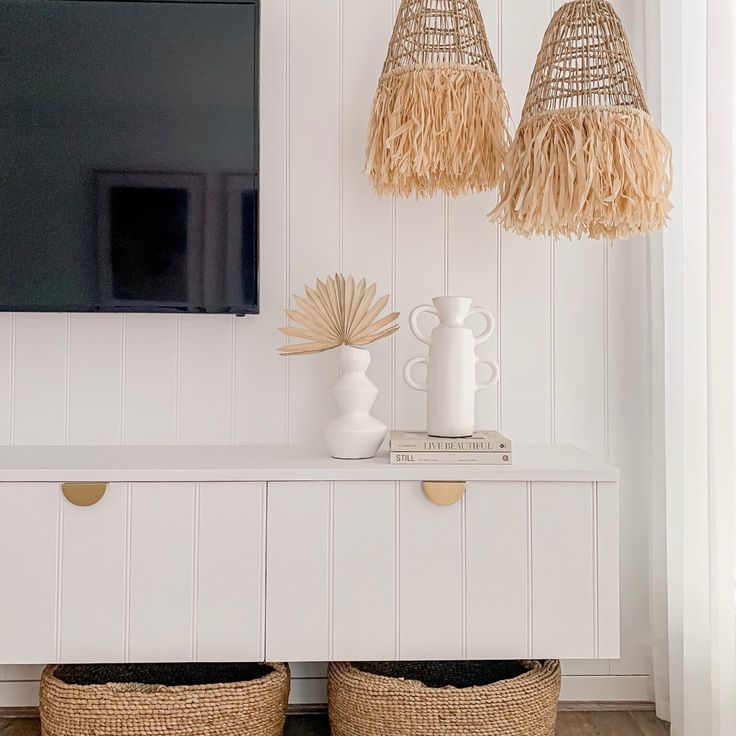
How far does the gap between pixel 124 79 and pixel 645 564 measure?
1.75 m

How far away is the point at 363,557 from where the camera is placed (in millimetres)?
1517

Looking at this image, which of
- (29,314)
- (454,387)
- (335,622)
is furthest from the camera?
(29,314)

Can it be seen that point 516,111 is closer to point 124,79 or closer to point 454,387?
point 454,387

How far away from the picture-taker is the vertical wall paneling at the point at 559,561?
4.97ft

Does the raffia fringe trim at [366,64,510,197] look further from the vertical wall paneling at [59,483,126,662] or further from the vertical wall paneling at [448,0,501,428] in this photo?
the vertical wall paneling at [59,483,126,662]

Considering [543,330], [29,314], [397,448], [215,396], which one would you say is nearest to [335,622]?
[397,448]

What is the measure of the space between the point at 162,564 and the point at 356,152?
1.10m

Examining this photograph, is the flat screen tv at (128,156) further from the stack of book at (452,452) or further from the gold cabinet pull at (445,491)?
the gold cabinet pull at (445,491)

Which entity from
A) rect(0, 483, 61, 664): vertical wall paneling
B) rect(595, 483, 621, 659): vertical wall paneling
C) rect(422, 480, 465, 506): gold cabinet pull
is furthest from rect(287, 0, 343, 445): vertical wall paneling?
rect(595, 483, 621, 659): vertical wall paneling

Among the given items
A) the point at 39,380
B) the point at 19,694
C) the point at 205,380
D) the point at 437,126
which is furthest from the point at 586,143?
the point at 19,694

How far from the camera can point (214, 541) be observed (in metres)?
1.52

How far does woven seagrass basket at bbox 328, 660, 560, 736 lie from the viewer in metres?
1.51

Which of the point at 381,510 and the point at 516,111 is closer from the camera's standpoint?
the point at 381,510

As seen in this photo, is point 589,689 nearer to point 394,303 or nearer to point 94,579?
point 394,303
